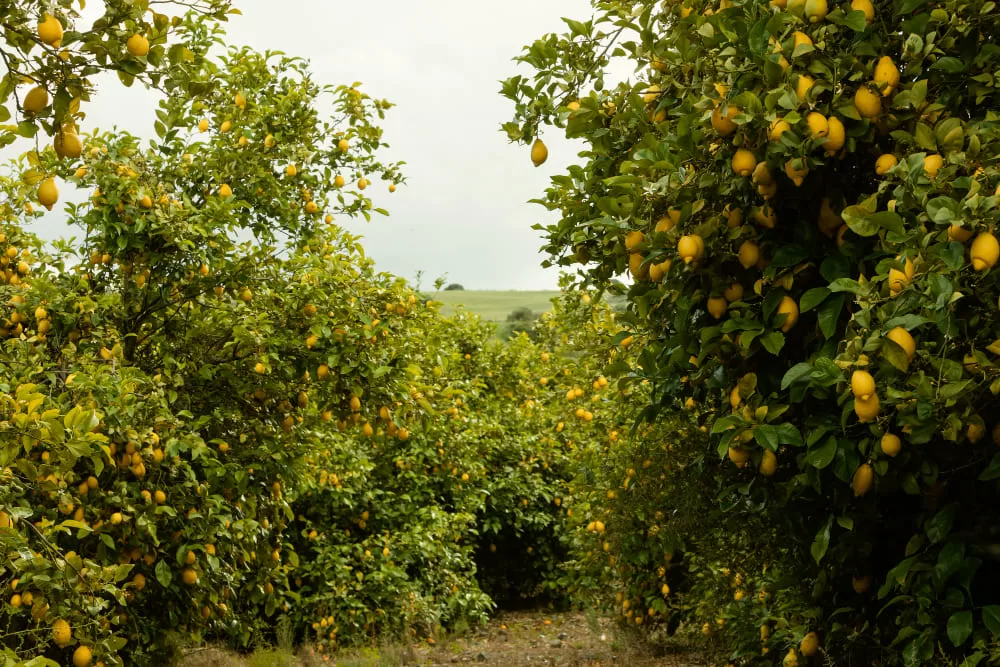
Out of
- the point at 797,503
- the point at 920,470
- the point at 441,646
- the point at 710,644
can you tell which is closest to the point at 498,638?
the point at 441,646

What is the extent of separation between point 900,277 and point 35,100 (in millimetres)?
1993

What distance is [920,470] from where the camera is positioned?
2344 millimetres

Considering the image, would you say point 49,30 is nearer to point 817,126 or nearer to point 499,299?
point 817,126

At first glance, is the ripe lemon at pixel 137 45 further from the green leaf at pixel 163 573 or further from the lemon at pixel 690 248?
the green leaf at pixel 163 573

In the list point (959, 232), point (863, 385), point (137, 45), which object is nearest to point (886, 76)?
point (959, 232)

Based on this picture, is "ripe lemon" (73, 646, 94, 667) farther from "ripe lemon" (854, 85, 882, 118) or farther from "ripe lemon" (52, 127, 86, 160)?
"ripe lemon" (854, 85, 882, 118)

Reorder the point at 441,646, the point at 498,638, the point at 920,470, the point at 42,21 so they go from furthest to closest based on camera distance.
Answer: the point at 498,638 < the point at 441,646 < the point at 920,470 < the point at 42,21

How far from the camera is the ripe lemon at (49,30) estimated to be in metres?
1.77

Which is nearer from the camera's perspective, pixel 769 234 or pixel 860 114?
pixel 860 114

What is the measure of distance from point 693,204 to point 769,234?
328mm

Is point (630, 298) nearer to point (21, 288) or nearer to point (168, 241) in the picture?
point (168, 241)

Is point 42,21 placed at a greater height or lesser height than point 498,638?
greater

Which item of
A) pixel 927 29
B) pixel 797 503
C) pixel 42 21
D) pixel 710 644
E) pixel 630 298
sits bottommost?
pixel 710 644

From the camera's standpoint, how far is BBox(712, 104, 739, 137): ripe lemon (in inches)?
94.0
